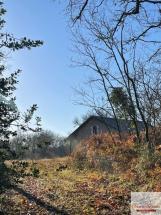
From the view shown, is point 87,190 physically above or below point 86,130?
below

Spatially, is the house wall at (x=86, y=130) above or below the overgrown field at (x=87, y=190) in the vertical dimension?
above

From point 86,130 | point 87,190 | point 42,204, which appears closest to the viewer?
point 42,204

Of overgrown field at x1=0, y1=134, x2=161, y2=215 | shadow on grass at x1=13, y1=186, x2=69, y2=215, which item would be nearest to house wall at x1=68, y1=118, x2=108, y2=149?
overgrown field at x1=0, y1=134, x2=161, y2=215

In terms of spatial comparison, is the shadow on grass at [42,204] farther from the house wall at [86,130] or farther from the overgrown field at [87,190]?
the house wall at [86,130]

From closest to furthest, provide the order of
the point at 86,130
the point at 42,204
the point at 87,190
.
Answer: the point at 42,204, the point at 87,190, the point at 86,130

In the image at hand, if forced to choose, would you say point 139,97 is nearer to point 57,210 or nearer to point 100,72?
point 100,72

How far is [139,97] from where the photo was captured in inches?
1268

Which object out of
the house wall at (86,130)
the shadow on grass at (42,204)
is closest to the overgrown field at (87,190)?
the shadow on grass at (42,204)

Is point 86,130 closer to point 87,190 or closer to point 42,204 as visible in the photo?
point 87,190

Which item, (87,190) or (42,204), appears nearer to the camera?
(42,204)

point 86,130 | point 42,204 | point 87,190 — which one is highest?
point 86,130

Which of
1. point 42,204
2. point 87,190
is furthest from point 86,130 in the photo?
point 42,204

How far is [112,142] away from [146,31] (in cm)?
1987

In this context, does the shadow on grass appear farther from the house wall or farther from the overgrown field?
the house wall
